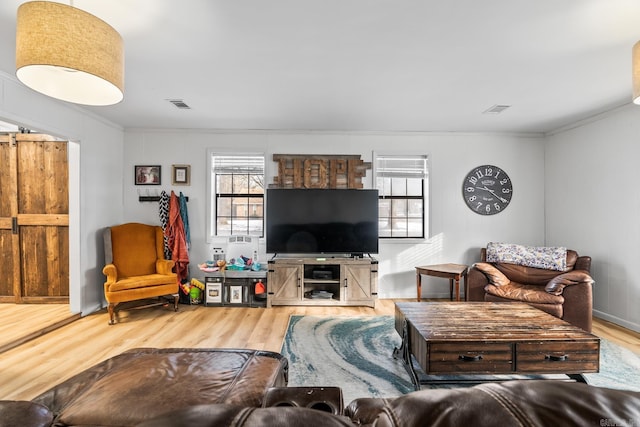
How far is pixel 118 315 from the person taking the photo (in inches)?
150

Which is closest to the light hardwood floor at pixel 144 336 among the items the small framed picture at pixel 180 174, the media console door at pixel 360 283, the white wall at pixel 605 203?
the media console door at pixel 360 283

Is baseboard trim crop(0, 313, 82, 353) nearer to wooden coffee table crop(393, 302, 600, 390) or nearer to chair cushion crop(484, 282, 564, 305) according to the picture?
wooden coffee table crop(393, 302, 600, 390)

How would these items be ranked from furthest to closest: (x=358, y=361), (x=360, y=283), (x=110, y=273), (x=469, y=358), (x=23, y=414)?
1. (x=360, y=283)
2. (x=110, y=273)
3. (x=358, y=361)
4. (x=469, y=358)
5. (x=23, y=414)

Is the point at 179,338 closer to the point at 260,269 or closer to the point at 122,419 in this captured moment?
the point at 260,269

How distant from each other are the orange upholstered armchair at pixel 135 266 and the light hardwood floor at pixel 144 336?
274 mm

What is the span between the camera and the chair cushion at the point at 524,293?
10.6 feet

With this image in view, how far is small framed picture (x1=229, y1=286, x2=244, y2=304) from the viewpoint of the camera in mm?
4207

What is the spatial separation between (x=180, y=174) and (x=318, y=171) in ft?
6.61

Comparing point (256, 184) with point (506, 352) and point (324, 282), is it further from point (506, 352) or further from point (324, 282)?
point (506, 352)

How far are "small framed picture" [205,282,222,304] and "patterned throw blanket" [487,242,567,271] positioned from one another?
143 inches

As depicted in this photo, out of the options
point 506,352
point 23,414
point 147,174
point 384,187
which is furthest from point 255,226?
point 23,414

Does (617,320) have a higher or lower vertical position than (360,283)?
lower

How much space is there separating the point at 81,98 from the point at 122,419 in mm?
1616

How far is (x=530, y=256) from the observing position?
3.96 meters
